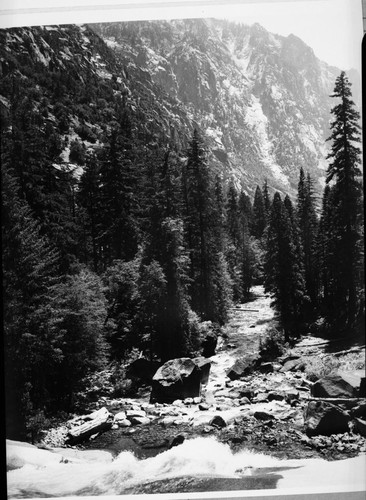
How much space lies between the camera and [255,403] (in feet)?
14.1

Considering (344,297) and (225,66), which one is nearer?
(344,297)

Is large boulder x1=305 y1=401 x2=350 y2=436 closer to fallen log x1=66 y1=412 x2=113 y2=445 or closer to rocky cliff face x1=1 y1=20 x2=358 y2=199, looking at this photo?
fallen log x1=66 y1=412 x2=113 y2=445

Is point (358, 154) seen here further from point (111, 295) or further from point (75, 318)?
point (75, 318)

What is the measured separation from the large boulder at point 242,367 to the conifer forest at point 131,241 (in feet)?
1.06

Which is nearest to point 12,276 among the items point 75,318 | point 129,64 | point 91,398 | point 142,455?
point 75,318

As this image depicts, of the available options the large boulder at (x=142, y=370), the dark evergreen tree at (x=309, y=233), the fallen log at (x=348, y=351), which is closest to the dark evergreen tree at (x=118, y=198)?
the large boulder at (x=142, y=370)

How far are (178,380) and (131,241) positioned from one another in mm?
1248

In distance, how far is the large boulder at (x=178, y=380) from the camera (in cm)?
435

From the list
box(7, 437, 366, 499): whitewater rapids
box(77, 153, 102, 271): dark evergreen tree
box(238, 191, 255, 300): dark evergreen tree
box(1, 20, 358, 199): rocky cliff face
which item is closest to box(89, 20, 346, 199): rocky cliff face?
box(1, 20, 358, 199): rocky cliff face

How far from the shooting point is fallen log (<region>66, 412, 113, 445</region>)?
420 cm

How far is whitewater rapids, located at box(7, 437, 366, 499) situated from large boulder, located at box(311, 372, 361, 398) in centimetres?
50

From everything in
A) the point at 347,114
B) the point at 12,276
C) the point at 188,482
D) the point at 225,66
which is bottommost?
the point at 188,482

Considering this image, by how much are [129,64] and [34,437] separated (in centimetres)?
330

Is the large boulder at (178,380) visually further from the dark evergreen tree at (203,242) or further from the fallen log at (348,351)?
the fallen log at (348,351)
